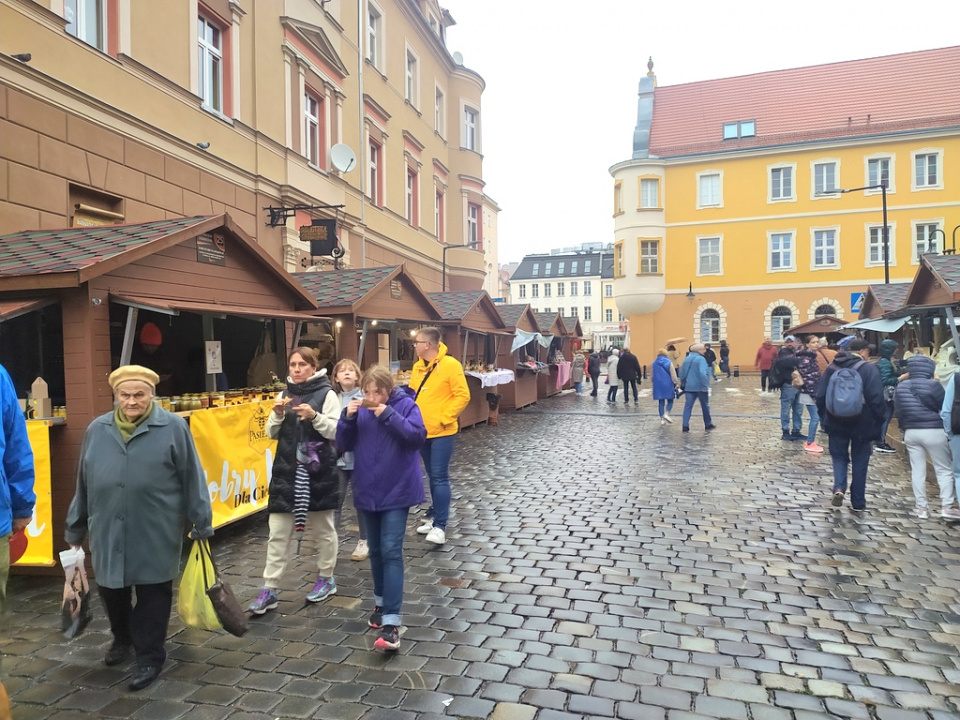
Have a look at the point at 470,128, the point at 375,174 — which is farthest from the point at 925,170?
the point at 375,174

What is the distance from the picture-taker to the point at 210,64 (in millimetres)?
12383

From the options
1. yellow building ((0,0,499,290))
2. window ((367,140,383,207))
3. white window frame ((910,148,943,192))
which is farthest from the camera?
white window frame ((910,148,943,192))

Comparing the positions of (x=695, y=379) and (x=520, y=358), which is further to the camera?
(x=520, y=358)

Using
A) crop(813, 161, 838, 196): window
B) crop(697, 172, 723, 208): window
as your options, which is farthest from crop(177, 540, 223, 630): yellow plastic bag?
crop(813, 161, 838, 196): window

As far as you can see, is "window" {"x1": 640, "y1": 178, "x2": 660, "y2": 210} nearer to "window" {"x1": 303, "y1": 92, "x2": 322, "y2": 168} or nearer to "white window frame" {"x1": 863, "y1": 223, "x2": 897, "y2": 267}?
"white window frame" {"x1": 863, "y1": 223, "x2": 897, "y2": 267}

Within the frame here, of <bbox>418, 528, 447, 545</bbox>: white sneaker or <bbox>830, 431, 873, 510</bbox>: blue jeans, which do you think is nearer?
<bbox>418, 528, 447, 545</bbox>: white sneaker

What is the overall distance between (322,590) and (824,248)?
3886cm

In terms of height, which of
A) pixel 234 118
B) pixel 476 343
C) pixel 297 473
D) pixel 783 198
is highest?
pixel 783 198

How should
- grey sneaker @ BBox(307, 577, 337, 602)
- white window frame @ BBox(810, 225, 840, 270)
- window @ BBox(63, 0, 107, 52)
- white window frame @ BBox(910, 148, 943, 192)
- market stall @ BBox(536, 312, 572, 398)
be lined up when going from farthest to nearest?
white window frame @ BBox(810, 225, 840, 270)
white window frame @ BBox(910, 148, 943, 192)
market stall @ BBox(536, 312, 572, 398)
window @ BBox(63, 0, 107, 52)
grey sneaker @ BBox(307, 577, 337, 602)

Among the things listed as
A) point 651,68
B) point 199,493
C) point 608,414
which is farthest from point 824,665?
point 651,68

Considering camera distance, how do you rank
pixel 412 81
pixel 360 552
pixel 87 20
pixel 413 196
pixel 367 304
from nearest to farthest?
pixel 360 552, pixel 87 20, pixel 367 304, pixel 412 81, pixel 413 196

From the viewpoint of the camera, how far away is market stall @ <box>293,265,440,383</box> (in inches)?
391

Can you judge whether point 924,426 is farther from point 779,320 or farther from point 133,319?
point 779,320

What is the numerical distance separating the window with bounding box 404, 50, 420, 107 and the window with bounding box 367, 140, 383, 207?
3415 millimetres
